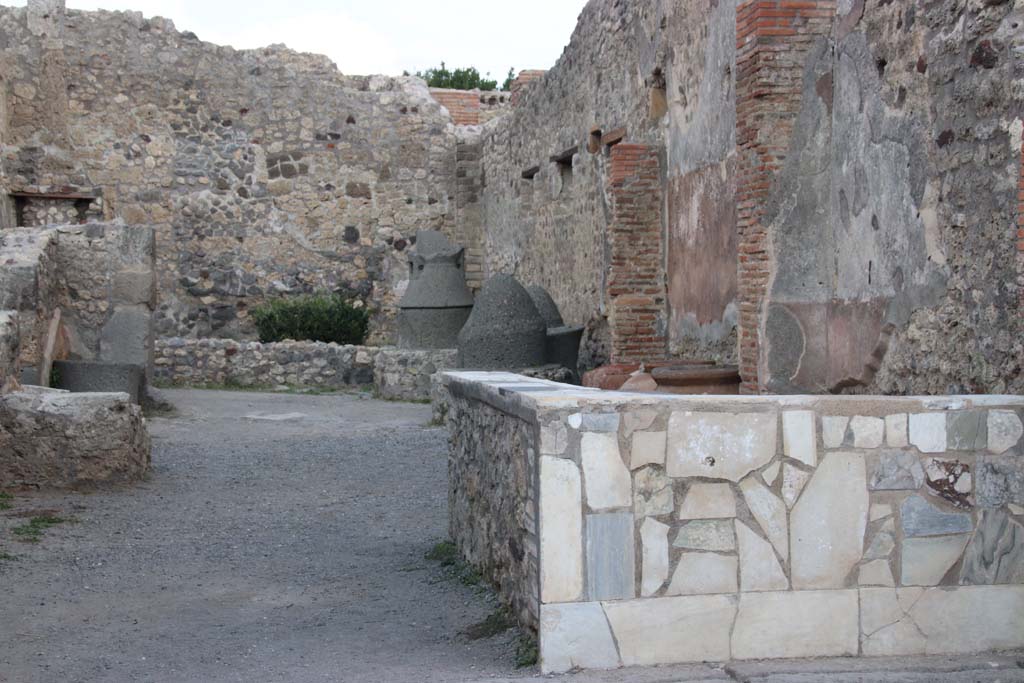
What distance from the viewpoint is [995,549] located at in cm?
406

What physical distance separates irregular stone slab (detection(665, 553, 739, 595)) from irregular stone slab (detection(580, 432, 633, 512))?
0.29 m

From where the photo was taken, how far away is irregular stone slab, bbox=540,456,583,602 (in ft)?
12.6

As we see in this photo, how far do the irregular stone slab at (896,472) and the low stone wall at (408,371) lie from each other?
29.7 ft

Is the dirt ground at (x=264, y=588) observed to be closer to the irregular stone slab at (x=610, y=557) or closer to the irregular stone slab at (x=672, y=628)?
the irregular stone slab at (x=672, y=628)

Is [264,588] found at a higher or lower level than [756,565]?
lower

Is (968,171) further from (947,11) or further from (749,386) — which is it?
(749,386)

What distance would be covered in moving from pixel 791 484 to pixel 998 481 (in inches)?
28.1

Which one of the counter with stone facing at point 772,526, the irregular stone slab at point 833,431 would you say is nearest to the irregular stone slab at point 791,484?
the counter with stone facing at point 772,526

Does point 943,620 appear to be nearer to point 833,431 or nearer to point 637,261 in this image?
point 833,431

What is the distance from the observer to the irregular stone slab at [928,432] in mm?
4016

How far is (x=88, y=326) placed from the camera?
36.2 feet

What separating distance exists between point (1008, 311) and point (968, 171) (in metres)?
0.71

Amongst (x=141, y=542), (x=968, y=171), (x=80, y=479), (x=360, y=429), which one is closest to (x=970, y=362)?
(x=968, y=171)

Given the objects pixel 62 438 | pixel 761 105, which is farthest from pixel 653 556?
pixel 62 438
